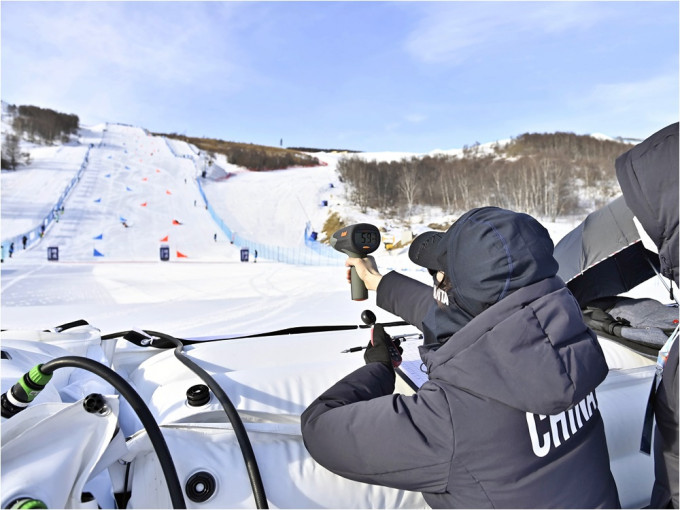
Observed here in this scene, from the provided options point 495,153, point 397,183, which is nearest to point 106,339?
point 397,183

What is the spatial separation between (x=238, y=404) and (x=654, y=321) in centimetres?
215

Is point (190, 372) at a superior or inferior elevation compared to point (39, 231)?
superior

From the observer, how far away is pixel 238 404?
5.45 feet

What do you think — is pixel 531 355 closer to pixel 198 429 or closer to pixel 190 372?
pixel 198 429

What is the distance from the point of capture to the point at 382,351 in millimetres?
1639

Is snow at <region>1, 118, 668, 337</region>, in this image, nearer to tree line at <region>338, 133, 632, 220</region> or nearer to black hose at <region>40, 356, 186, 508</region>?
tree line at <region>338, 133, 632, 220</region>

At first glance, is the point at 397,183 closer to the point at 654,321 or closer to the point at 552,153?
the point at 552,153

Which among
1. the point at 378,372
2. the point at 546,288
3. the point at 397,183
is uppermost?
the point at 397,183

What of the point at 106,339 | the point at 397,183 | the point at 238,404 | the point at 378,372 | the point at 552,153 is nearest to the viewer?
the point at 378,372

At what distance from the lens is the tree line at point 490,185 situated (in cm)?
3281

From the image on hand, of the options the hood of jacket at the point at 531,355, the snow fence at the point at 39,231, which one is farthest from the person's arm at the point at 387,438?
the snow fence at the point at 39,231

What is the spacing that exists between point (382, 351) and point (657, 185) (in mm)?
971

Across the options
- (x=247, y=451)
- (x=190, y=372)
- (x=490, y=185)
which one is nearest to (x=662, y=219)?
(x=247, y=451)

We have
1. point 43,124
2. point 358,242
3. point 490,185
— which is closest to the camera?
point 358,242
